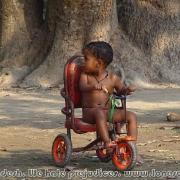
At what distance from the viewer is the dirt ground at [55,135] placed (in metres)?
5.47

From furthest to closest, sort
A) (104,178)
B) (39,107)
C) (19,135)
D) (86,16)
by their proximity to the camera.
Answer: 1. (86,16)
2. (39,107)
3. (19,135)
4. (104,178)

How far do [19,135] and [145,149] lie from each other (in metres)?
1.92

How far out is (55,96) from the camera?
40.9ft

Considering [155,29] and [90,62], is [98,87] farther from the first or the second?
[155,29]

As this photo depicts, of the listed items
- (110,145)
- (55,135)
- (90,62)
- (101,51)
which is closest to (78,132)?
(110,145)

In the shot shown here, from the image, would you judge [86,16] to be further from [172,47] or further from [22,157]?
[22,157]

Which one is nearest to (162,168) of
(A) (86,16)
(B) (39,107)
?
(B) (39,107)

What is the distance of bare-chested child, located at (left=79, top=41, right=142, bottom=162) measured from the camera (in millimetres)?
5621

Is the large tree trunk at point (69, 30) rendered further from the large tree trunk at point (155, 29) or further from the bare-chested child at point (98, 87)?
the bare-chested child at point (98, 87)

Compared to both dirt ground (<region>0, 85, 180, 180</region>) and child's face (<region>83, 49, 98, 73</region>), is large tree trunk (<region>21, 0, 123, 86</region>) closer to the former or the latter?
dirt ground (<region>0, 85, 180, 180</region>)

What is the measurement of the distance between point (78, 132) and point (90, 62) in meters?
0.70

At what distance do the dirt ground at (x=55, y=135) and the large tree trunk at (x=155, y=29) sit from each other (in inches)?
90.4

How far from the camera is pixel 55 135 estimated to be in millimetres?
7820

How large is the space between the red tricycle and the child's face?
0.20 meters
